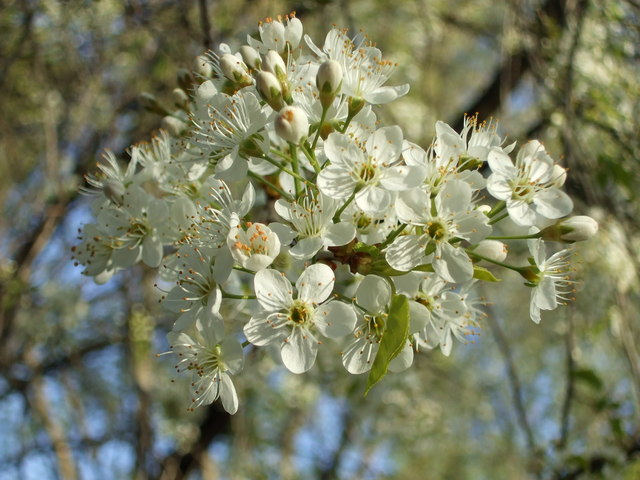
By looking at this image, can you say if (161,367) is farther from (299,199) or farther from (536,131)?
(299,199)

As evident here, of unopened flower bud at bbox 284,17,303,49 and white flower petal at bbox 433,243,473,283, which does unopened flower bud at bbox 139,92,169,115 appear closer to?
unopened flower bud at bbox 284,17,303,49

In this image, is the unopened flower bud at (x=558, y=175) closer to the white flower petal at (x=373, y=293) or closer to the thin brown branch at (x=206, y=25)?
the white flower petal at (x=373, y=293)

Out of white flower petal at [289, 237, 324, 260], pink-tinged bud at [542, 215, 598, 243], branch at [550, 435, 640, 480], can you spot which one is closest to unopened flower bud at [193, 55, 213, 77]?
white flower petal at [289, 237, 324, 260]

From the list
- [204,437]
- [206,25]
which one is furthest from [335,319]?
[204,437]

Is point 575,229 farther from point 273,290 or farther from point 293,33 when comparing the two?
point 293,33

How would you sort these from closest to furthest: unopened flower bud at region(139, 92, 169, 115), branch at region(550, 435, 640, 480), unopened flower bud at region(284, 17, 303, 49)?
unopened flower bud at region(284, 17, 303, 49), unopened flower bud at region(139, 92, 169, 115), branch at region(550, 435, 640, 480)

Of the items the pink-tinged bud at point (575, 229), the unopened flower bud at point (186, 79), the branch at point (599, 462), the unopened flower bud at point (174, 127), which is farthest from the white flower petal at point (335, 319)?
the branch at point (599, 462)
